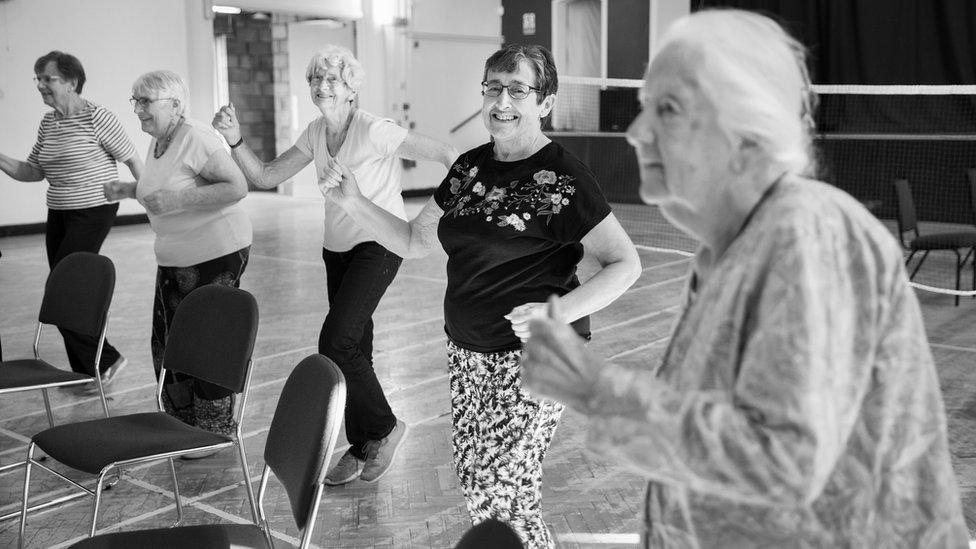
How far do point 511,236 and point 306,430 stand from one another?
721 mm

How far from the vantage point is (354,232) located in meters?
3.83

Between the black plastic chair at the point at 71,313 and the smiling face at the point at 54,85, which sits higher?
the smiling face at the point at 54,85

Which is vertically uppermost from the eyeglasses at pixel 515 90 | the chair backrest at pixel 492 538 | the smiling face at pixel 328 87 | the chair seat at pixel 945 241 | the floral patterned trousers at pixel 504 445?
the smiling face at pixel 328 87

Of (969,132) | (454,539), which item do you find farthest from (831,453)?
(969,132)

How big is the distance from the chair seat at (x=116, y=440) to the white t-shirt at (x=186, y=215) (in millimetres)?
1014

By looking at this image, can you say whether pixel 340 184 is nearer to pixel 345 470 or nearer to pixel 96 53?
pixel 345 470

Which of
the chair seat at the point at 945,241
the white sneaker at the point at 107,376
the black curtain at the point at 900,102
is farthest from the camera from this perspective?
the black curtain at the point at 900,102

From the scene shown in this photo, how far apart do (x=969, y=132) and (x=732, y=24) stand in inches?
540

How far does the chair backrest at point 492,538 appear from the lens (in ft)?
4.87

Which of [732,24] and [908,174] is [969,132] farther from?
[732,24]

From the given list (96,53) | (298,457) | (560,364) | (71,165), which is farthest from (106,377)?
(96,53)

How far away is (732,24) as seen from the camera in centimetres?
113

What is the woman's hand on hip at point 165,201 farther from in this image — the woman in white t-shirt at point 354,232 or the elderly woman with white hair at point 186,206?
the woman in white t-shirt at point 354,232

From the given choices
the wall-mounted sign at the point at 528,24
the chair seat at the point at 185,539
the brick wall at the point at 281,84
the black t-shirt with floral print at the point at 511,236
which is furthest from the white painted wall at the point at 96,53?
the black t-shirt with floral print at the point at 511,236
